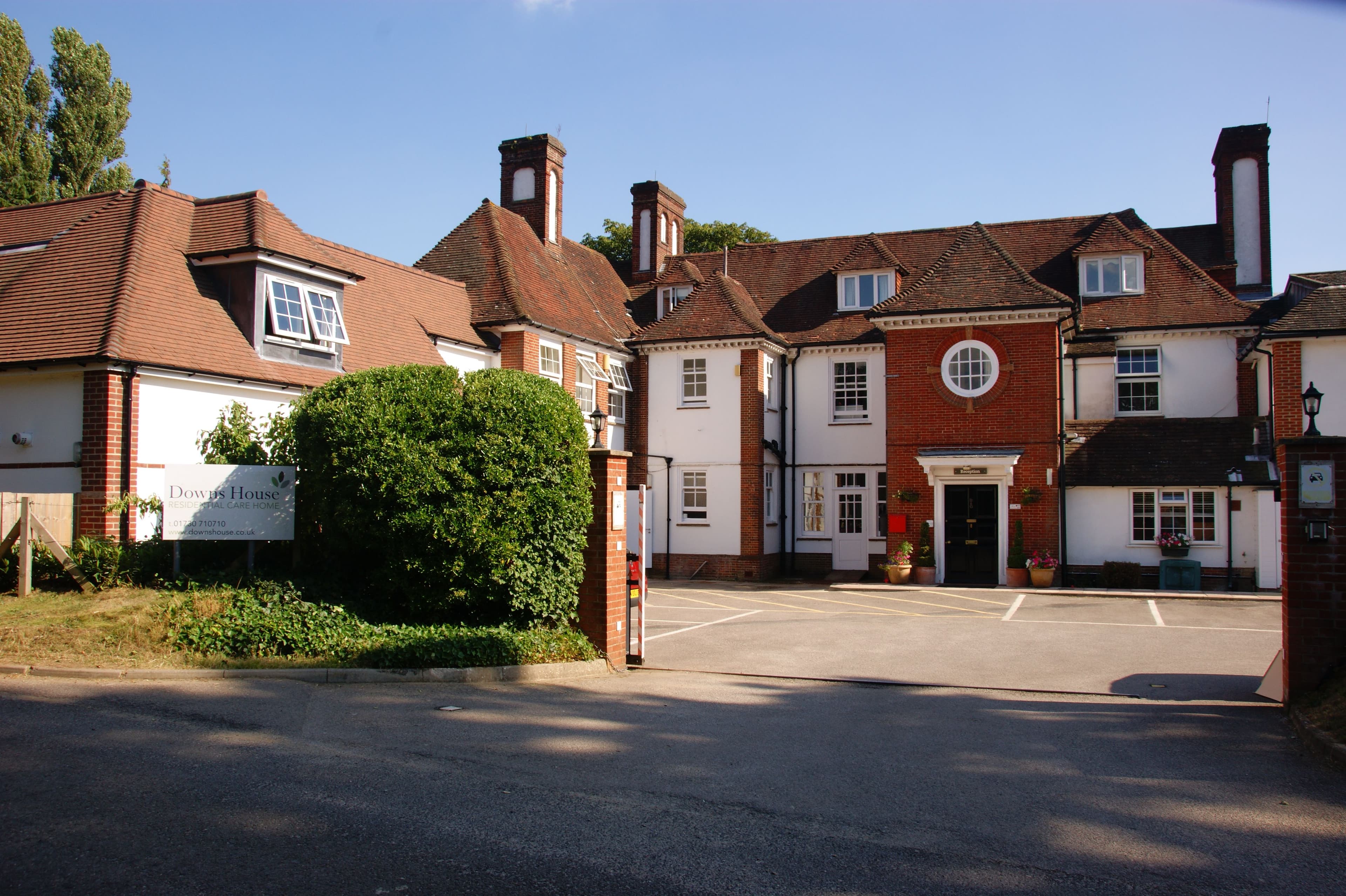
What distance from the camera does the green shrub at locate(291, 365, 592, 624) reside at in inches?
435

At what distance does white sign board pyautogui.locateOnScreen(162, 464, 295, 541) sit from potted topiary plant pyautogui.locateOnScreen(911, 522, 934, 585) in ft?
51.5

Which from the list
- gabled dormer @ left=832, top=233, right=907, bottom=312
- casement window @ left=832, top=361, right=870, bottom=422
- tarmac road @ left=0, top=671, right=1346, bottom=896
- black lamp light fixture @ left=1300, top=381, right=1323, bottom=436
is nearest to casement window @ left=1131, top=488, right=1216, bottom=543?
casement window @ left=832, top=361, right=870, bottom=422

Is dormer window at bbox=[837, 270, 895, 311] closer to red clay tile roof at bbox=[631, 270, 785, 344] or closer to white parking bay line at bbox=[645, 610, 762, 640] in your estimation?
red clay tile roof at bbox=[631, 270, 785, 344]

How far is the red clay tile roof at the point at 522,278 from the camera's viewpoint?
2423 cm

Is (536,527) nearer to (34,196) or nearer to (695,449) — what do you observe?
(695,449)

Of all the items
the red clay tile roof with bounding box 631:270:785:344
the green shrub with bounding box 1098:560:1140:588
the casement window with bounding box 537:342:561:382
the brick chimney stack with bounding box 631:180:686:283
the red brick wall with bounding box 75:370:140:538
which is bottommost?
the green shrub with bounding box 1098:560:1140:588

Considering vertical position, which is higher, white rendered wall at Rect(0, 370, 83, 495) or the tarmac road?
white rendered wall at Rect(0, 370, 83, 495)

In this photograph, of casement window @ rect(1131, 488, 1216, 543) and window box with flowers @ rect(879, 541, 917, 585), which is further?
window box with flowers @ rect(879, 541, 917, 585)

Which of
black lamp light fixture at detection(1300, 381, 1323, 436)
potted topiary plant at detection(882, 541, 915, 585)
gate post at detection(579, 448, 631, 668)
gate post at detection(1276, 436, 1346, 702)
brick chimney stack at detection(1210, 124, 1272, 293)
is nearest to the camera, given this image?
gate post at detection(1276, 436, 1346, 702)

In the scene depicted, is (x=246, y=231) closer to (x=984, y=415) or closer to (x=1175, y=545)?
(x=984, y=415)

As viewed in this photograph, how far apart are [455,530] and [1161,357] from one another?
21.3 metres

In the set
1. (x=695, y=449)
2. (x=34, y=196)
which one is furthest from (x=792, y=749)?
(x=34, y=196)

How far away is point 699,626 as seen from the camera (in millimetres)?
16266

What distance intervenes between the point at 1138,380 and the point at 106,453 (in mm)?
23474
